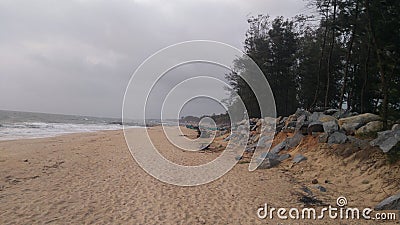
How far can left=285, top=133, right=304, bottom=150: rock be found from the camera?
11.0m

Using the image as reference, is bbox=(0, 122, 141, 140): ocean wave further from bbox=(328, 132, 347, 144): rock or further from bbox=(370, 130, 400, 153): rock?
bbox=(370, 130, 400, 153): rock

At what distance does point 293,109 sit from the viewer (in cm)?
2667

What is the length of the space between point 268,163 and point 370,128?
11.4 ft

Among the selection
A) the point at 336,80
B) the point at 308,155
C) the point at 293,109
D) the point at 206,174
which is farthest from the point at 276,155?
the point at 293,109

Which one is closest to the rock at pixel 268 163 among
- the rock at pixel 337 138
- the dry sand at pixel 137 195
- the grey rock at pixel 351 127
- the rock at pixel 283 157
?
the rock at pixel 283 157

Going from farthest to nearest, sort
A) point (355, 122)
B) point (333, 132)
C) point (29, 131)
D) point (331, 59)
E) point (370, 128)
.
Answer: point (29, 131), point (331, 59), point (355, 122), point (333, 132), point (370, 128)

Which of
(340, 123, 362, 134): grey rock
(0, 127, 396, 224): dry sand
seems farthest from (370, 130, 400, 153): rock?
(340, 123, 362, 134): grey rock

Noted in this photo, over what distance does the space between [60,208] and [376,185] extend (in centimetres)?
694

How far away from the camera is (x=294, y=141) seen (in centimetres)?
1109

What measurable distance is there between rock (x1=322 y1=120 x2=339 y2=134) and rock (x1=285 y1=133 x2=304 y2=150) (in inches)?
49.4

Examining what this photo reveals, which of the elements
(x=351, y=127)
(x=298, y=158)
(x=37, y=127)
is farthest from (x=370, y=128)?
(x=37, y=127)

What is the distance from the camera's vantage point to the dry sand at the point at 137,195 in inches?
200

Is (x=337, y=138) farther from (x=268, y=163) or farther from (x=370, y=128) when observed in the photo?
(x=268, y=163)

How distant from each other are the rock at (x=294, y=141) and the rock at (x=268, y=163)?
134cm
